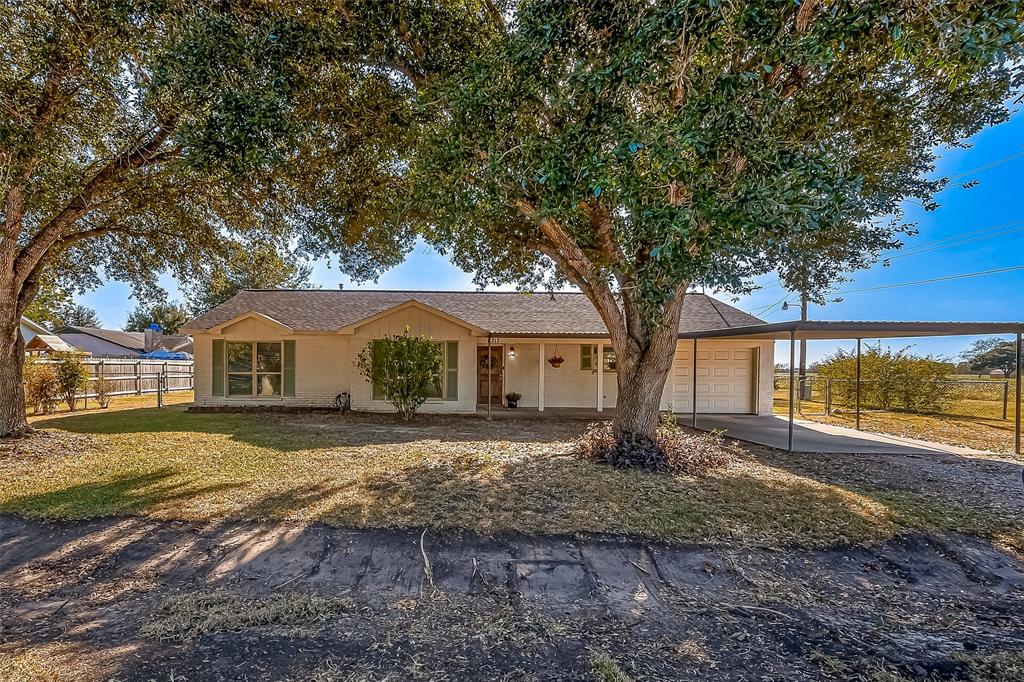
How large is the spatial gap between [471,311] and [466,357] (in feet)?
10.2

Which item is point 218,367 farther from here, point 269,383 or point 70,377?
point 70,377

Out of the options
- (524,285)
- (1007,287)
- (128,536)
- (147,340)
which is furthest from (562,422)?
(147,340)

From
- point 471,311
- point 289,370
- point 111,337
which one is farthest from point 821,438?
point 111,337

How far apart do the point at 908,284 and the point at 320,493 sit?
2811cm

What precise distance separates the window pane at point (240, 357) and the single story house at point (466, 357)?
1.1 inches

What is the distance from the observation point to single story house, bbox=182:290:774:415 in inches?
521

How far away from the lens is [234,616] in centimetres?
314

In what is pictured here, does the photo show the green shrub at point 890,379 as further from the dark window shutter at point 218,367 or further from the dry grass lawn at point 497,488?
the dark window shutter at point 218,367

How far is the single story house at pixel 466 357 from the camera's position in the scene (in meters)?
13.2

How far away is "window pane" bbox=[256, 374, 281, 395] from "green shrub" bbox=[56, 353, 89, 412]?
207 inches

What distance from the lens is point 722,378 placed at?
14.3 meters

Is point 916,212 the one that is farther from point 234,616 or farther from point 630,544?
point 234,616

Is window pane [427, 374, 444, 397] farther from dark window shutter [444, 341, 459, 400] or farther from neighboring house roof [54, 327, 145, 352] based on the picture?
neighboring house roof [54, 327, 145, 352]

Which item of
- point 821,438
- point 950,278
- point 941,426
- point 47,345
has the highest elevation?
point 950,278
